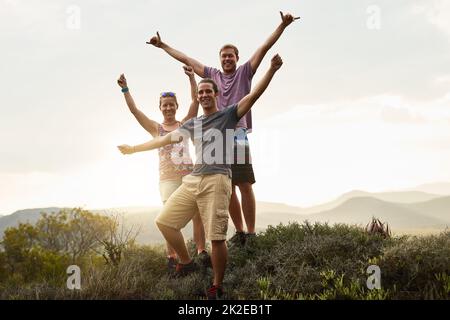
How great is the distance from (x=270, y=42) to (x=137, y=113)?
7.27 feet

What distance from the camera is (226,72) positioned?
6.73 metres

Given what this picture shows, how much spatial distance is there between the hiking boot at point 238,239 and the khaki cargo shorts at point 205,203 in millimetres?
1900

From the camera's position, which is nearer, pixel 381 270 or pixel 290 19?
pixel 381 270

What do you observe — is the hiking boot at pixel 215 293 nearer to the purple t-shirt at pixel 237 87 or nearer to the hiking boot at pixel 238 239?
the hiking boot at pixel 238 239

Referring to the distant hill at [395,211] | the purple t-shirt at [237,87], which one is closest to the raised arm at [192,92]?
the purple t-shirt at [237,87]

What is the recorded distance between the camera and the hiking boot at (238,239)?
704 centimetres

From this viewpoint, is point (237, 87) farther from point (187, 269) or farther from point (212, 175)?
point (187, 269)

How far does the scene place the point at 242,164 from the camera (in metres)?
6.70

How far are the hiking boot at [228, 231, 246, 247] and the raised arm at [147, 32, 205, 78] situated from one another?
2571 mm

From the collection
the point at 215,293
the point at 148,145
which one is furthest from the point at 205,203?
the point at 148,145
